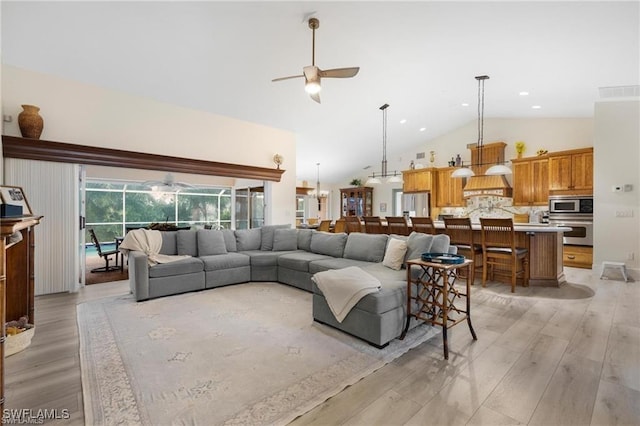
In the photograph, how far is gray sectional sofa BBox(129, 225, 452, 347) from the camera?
8.44ft

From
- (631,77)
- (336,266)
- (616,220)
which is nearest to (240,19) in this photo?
(336,266)

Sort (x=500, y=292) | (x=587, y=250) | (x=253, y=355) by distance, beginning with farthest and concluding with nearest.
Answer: (x=587, y=250) → (x=500, y=292) → (x=253, y=355)

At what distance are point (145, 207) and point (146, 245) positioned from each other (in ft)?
18.4

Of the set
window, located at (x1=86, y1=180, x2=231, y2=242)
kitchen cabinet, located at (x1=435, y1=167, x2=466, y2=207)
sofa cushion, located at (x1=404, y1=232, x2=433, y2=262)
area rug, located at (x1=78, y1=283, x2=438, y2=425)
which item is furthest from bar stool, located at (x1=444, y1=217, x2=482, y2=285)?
window, located at (x1=86, y1=180, x2=231, y2=242)

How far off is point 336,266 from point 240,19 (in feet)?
10.3

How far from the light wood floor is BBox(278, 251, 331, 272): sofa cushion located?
204 centimetres

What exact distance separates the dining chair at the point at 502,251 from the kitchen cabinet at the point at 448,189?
3.67m

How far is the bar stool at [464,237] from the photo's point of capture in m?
4.62

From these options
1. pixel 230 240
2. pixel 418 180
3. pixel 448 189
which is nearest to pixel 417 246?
pixel 230 240

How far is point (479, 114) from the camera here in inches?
284

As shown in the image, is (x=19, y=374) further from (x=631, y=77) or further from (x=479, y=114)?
(x=479, y=114)

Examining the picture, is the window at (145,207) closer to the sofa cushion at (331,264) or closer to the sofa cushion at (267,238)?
the sofa cushion at (267,238)

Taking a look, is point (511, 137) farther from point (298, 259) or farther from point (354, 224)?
point (298, 259)

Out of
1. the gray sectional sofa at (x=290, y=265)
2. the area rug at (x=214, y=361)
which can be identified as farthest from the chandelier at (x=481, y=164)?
the area rug at (x=214, y=361)
